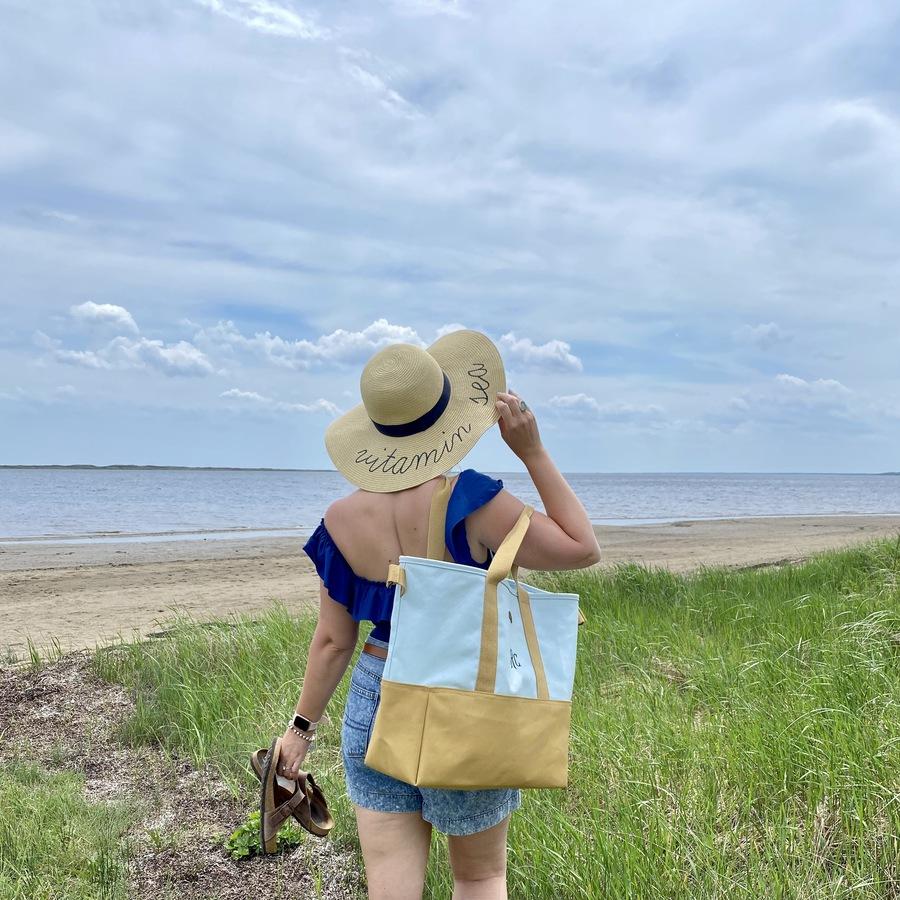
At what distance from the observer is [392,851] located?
214 cm

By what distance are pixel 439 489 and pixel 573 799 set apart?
7.51ft

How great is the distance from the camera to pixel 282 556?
19.6 meters

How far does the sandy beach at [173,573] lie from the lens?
34.9 feet

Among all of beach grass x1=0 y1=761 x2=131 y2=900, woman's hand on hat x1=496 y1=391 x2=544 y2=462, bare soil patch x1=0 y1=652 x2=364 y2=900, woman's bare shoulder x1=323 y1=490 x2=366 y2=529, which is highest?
woman's hand on hat x1=496 y1=391 x2=544 y2=462

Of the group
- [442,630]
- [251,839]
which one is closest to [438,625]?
[442,630]

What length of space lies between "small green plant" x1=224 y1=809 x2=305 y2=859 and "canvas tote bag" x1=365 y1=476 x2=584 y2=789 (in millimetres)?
2280

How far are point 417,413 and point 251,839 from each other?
2622mm

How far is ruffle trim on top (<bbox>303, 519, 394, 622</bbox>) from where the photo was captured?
2.14 meters

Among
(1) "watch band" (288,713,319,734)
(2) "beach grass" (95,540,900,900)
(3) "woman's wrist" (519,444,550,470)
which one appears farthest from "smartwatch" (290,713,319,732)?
(2) "beach grass" (95,540,900,900)

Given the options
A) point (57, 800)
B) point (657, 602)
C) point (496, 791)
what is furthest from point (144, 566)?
point (496, 791)

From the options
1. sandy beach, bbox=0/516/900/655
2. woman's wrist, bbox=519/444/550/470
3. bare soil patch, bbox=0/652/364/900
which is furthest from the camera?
sandy beach, bbox=0/516/900/655

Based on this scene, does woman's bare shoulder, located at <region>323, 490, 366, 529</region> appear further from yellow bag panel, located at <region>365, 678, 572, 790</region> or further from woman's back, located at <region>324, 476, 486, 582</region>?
yellow bag panel, located at <region>365, 678, 572, 790</region>

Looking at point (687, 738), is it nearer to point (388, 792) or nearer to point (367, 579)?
point (388, 792)

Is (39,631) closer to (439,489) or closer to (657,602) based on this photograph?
(657,602)
